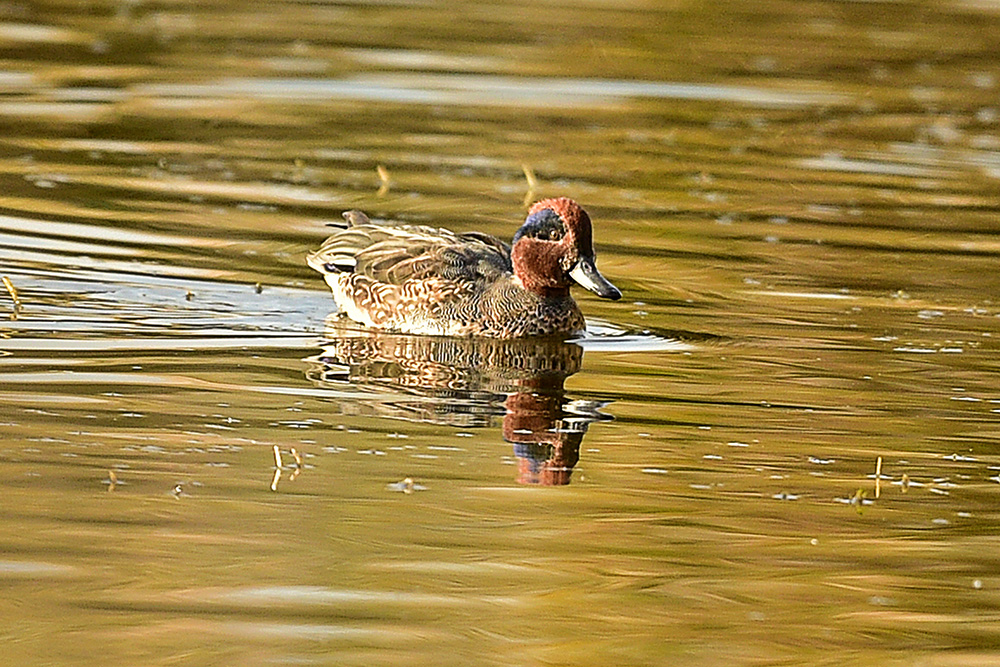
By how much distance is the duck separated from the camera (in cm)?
1010

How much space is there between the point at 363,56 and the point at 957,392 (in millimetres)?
11356

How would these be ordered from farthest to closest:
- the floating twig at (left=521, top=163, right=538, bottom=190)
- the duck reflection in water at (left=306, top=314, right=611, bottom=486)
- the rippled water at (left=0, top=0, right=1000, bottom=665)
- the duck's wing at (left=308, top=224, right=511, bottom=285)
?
the floating twig at (left=521, top=163, right=538, bottom=190), the duck's wing at (left=308, top=224, right=511, bottom=285), the duck reflection in water at (left=306, top=314, right=611, bottom=486), the rippled water at (left=0, top=0, right=1000, bottom=665)

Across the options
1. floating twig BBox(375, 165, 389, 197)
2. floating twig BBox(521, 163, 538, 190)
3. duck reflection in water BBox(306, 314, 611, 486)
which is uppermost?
floating twig BBox(521, 163, 538, 190)

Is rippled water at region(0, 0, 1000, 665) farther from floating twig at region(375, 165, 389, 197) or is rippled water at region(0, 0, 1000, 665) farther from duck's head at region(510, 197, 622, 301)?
duck's head at region(510, 197, 622, 301)

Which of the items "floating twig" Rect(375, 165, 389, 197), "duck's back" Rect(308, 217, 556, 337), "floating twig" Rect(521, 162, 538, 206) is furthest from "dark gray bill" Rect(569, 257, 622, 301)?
"floating twig" Rect(375, 165, 389, 197)

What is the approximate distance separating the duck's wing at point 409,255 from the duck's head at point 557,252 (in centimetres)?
23

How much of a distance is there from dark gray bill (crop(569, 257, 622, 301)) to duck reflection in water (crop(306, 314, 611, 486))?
0.28 metres

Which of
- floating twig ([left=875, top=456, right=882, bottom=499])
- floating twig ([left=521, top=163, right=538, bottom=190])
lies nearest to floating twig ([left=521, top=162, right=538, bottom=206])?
floating twig ([left=521, top=163, right=538, bottom=190])

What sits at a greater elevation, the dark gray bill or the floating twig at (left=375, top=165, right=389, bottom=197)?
the floating twig at (left=375, top=165, right=389, bottom=197)

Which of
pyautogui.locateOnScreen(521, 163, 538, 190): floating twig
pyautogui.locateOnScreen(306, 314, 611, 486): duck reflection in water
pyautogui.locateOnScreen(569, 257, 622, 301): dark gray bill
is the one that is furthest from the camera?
pyautogui.locateOnScreen(521, 163, 538, 190): floating twig

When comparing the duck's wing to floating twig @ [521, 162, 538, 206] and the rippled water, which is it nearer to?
the rippled water

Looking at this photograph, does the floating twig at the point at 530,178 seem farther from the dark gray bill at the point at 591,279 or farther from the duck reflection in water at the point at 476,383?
the dark gray bill at the point at 591,279

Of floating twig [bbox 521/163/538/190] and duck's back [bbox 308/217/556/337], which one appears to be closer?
duck's back [bbox 308/217/556/337]

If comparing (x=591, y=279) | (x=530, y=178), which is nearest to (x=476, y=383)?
(x=591, y=279)
